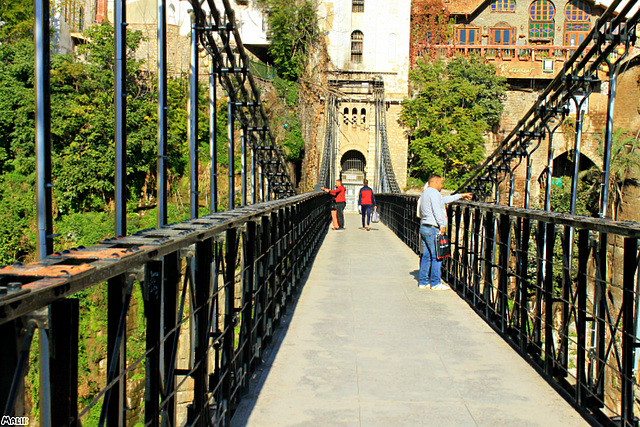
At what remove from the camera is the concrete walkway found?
3549 mm

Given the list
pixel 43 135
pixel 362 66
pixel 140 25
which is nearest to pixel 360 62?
pixel 362 66

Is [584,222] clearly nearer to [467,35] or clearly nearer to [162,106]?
[162,106]

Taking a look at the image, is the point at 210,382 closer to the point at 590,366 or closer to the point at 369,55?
the point at 590,366

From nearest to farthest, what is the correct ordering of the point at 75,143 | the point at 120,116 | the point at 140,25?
the point at 120,116 → the point at 75,143 → the point at 140,25

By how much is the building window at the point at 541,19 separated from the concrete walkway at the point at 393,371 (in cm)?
3780

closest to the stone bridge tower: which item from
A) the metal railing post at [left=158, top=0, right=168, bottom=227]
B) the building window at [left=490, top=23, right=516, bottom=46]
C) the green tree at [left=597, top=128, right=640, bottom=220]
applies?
the building window at [left=490, top=23, right=516, bottom=46]

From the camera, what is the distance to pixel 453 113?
1375 inches

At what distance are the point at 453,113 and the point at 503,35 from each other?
9.30 m

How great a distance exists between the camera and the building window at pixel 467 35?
4031 cm

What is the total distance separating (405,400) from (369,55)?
119 ft

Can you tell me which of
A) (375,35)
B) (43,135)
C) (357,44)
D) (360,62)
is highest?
(375,35)

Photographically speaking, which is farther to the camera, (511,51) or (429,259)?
(511,51)

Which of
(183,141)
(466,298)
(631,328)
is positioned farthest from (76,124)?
(631,328)

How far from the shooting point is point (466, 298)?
6953 millimetres
